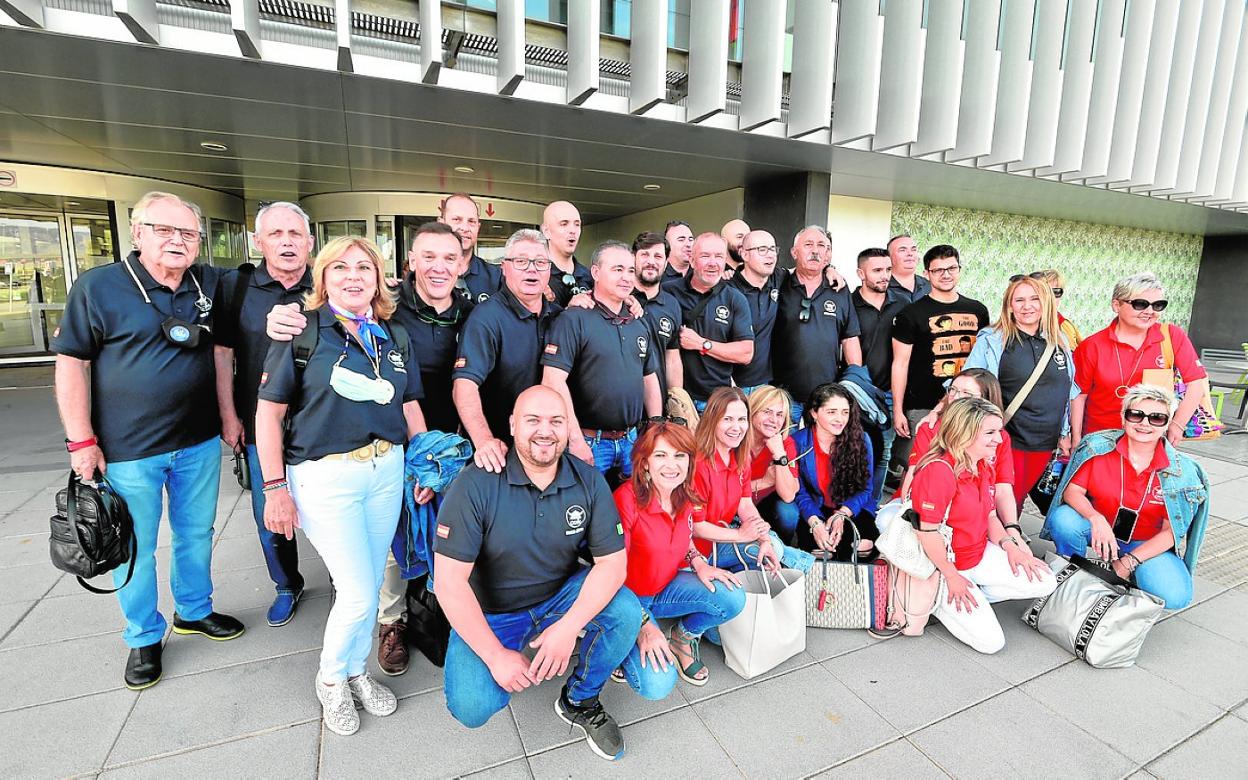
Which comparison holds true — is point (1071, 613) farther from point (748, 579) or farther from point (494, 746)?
point (494, 746)

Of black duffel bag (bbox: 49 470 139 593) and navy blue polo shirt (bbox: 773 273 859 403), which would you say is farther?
navy blue polo shirt (bbox: 773 273 859 403)

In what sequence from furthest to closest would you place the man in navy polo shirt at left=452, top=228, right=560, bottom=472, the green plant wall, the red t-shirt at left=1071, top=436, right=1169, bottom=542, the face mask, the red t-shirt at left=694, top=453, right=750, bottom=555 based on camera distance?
the green plant wall → the red t-shirt at left=1071, top=436, right=1169, bottom=542 → the red t-shirt at left=694, top=453, right=750, bottom=555 → the man in navy polo shirt at left=452, top=228, right=560, bottom=472 → the face mask

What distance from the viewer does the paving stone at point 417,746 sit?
6.70ft

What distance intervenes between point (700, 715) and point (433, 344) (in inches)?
77.7

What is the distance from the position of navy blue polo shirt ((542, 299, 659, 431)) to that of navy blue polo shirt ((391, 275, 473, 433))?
469mm

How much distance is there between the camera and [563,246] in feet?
11.3

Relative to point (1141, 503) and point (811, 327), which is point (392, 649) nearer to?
point (811, 327)

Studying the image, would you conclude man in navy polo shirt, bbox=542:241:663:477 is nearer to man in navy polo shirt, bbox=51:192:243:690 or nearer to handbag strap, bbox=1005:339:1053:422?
man in navy polo shirt, bbox=51:192:243:690

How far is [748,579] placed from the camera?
8.88 feet

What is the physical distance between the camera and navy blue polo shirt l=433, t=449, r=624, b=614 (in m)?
2.05

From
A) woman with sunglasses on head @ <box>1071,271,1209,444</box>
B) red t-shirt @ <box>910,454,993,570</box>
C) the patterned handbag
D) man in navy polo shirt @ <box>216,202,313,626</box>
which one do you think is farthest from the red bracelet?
woman with sunglasses on head @ <box>1071,271,1209,444</box>

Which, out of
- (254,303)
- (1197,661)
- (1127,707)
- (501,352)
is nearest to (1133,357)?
(1197,661)

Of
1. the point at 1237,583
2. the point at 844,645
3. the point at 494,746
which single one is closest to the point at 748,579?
the point at 844,645

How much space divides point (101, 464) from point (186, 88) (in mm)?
4486
